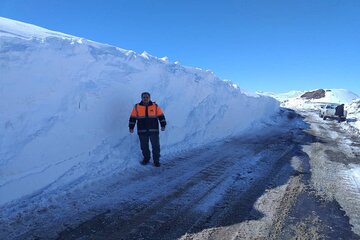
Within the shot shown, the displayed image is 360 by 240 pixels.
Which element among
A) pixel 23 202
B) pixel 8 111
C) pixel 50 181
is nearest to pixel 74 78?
pixel 8 111

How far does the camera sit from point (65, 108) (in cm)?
732

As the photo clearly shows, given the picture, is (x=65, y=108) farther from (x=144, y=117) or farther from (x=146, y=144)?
(x=146, y=144)

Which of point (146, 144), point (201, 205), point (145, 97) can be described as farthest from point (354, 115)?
point (201, 205)

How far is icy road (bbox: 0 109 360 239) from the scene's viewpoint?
4.62 metres

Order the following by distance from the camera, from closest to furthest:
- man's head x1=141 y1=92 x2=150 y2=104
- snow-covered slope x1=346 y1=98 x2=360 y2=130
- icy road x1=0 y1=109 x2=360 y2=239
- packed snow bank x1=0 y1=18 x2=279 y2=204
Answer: icy road x1=0 y1=109 x2=360 y2=239, packed snow bank x1=0 y1=18 x2=279 y2=204, man's head x1=141 y1=92 x2=150 y2=104, snow-covered slope x1=346 y1=98 x2=360 y2=130

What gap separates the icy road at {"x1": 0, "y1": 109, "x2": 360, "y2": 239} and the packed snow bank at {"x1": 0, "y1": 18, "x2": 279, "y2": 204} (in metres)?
0.49

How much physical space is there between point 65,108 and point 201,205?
364cm

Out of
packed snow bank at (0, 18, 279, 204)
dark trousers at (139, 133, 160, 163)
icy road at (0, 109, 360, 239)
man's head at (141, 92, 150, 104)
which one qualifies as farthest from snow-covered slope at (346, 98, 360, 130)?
man's head at (141, 92, 150, 104)

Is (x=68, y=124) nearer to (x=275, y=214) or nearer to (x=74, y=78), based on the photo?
(x=74, y=78)

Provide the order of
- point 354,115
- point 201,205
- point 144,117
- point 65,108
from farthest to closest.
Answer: point 354,115 < point 144,117 < point 65,108 < point 201,205

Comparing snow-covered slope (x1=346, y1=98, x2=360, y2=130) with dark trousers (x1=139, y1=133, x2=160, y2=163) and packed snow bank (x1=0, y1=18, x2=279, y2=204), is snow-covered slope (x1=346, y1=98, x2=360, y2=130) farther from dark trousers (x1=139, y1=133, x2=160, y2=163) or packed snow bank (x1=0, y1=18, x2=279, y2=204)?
dark trousers (x1=139, y1=133, x2=160, y2=163)

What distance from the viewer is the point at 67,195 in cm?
582

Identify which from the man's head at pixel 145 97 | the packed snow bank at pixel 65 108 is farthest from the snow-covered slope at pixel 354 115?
the man's head at pixel 145 97

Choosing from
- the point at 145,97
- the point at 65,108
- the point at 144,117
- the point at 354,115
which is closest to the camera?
the point at 65,108
